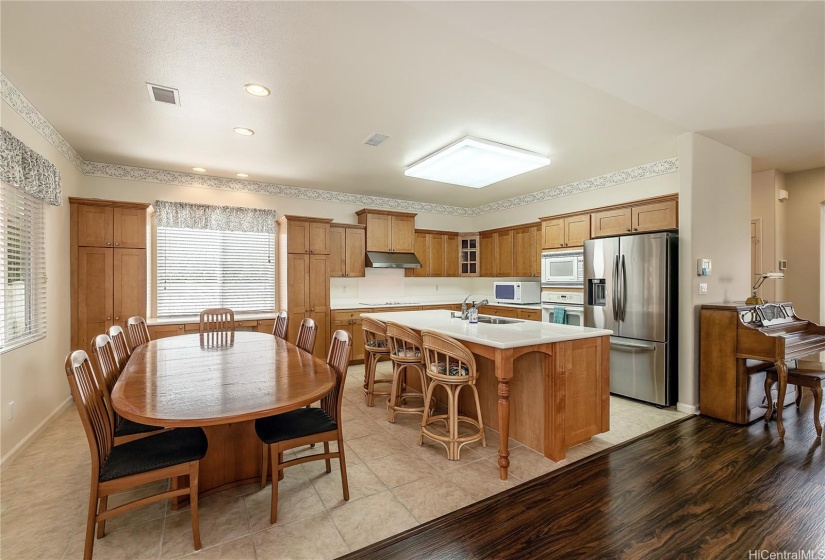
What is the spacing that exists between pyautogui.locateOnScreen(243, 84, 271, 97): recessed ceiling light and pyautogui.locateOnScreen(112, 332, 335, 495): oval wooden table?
6.43 feet

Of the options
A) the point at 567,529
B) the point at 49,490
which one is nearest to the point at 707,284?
the point at 567,529

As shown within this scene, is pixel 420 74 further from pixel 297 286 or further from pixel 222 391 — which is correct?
pixel 297 286

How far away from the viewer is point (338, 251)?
19.0 feet

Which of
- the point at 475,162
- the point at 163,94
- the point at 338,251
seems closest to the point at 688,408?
the point at 475,162

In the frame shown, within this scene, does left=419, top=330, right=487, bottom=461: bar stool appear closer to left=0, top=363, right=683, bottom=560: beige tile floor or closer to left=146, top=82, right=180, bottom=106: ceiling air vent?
left=0, top=363, right=683, bottom=560: beige tile floor

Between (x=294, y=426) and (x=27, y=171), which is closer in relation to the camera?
(x=294, y=426)

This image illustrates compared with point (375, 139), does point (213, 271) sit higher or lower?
lower

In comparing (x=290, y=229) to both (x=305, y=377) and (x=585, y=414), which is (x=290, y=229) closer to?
(x=305, y=377)

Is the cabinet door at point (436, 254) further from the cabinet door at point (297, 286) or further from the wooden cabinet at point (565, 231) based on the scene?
the cabinet door at point (297, 286)

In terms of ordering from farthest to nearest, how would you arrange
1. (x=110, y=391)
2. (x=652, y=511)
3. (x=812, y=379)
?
1. (x=812, y=379)
2. (x=110, y=391)
3. (x=652, y=511)

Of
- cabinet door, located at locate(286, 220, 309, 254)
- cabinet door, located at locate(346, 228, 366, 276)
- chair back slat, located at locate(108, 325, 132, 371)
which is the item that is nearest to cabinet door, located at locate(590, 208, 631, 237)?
cabinet door, located at locate(346, 228, 366, 276)

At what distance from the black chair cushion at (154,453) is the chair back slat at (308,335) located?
4.03 ft

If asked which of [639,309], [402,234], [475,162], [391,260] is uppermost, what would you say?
[475,162]

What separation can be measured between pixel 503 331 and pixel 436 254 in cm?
398
